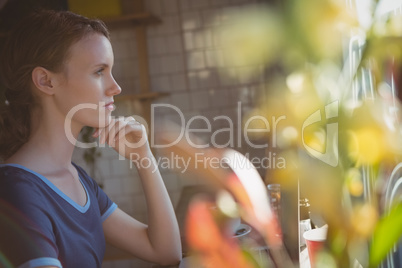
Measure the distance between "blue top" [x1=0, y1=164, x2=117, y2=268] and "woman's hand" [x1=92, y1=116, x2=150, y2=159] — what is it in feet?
0.56

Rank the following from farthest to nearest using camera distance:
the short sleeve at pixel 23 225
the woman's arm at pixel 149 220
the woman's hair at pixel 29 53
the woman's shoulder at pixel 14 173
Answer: the woman's arm at pixel 149 220 < the woman's hair at pixel 29 53 < the woman's shoulder at pixel 14 173 < the short sleeve at pixel 23 225

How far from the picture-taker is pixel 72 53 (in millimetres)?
1157

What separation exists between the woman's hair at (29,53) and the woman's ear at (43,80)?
0.01 meters

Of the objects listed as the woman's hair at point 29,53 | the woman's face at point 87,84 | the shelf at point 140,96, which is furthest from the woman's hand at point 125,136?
the shelf at point 140,96

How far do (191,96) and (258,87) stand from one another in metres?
0.45

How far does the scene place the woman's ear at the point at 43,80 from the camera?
3.79ft

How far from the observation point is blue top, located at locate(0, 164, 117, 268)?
89 cm

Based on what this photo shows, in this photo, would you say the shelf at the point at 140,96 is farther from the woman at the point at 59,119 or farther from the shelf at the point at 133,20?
the woman at the point at 59,119

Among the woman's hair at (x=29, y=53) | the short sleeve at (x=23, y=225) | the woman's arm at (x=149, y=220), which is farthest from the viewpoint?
the woman's arm at (x=149, y=220)

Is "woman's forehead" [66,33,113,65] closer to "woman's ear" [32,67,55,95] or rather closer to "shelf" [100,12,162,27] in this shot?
"woman's ear" [32,67,55,95]

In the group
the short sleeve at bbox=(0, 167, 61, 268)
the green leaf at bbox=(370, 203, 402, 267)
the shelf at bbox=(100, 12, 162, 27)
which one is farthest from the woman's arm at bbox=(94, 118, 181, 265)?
the shelf at bbox=(100, 12, 162, 27)

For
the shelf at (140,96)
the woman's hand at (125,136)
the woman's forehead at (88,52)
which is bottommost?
the woman's hand at (125,136)

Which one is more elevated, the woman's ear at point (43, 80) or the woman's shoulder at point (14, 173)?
the woman's ear at point (43, 80)

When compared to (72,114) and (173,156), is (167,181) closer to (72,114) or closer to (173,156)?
(173,156)
